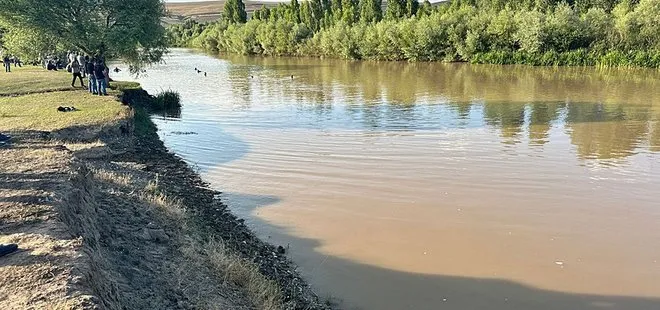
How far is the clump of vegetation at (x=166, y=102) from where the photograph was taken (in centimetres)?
2638

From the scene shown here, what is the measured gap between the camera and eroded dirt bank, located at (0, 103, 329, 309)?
4.98 m

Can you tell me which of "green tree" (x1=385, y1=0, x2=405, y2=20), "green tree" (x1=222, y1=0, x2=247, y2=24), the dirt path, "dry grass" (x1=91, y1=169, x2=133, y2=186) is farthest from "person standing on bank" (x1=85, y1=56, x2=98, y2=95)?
"green tree" (x1=222, y1=0, x2=247, y2=24)

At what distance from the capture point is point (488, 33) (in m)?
56.5

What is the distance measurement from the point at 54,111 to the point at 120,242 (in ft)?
38.7

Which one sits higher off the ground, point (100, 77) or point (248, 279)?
point (100, 77)

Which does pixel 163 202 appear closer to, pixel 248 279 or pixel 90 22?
pixel 248 279

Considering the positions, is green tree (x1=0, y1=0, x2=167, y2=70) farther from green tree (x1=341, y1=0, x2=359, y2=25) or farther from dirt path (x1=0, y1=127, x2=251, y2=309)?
green tree (x1=341, y1=0, x2=359, y2=25)

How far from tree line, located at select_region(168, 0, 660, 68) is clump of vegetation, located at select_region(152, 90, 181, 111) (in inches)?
301

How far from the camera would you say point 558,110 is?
80.0 ft

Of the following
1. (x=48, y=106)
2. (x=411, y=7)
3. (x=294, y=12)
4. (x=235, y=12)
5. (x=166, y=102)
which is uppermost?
(x=235, y=12)

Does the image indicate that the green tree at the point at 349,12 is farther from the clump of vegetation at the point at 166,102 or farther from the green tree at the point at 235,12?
the clump of vegetation at the point at 166,102

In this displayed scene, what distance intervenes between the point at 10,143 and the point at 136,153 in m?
3.91

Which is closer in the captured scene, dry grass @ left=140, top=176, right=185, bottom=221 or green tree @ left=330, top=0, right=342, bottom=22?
dry grass @ left=140, top=176, right=185, bottom=221

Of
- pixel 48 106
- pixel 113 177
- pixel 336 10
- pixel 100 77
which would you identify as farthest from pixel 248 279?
pixel 336 10
